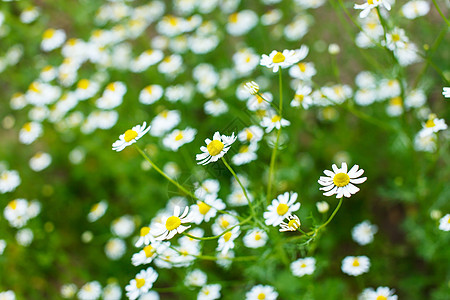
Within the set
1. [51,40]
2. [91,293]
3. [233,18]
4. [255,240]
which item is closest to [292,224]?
[255,240]

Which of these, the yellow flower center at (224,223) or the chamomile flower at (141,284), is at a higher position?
the chamomile flower at (141,284)

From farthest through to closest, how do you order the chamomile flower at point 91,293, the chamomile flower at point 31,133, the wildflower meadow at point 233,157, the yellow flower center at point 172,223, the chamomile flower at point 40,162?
the chamomile flower at point 40,162, the chamomile flower at point 31,133, the chamomile flower at point 91,293, the wildflower meadow at point 233,157, the yellow flower center at point 172,223

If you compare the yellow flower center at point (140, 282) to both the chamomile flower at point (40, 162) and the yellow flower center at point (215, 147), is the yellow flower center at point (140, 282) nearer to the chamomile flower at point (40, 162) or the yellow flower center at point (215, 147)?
the yellow flower center at point (215, 147)

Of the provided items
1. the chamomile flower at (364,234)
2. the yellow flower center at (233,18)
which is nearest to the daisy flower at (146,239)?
the chamomile flower at (364,234)

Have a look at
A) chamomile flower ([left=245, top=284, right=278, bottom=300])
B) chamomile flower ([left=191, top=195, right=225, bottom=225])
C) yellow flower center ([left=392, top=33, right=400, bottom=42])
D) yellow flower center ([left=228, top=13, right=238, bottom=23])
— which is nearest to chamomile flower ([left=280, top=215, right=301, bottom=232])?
chamomile flower ([left=191, top=195, right=225, bottom=225])

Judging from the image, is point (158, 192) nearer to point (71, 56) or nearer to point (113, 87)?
point (113, 87)

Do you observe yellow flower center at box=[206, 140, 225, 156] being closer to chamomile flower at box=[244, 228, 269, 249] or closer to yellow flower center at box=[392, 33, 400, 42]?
chamomile flower at box=[244, 228, 269, 249]
